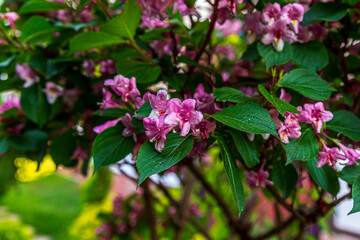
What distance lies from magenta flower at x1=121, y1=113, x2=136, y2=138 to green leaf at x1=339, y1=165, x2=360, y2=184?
0.30 m

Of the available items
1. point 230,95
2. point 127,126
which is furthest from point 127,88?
point 230,95

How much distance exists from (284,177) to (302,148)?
109mm

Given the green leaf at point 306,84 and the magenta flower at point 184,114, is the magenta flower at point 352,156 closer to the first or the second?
the green leaf at point 306,84

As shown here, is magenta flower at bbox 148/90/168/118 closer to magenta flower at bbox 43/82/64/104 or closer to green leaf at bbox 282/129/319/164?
green leaf at bbox 282/129/319/164

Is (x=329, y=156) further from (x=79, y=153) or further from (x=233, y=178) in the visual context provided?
(x=79, y=153)

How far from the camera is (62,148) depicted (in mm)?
714

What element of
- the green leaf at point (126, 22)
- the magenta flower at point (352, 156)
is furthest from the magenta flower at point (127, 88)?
the magenta flower at point (352, 156)

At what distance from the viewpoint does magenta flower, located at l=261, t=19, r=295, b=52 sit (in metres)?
0.47

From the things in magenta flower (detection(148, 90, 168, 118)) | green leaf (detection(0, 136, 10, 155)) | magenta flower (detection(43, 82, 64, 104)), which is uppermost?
magenta flower (detection(148, 90, 168, 118))

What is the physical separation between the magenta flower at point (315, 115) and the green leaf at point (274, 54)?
9 centimetres

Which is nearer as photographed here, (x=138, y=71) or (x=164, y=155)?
(x=164, y=155)

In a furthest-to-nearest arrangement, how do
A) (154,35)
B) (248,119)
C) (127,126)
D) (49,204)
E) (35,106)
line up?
(49,204) → (35,106) → (154,35) → (127,126) → (248,119)

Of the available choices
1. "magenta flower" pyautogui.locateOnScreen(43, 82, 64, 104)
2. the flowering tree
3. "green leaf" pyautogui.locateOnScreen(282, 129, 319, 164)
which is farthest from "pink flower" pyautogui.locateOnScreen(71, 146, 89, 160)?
"green leaf" pyautogui.locateOnScreen(282, 129, 319, 164)

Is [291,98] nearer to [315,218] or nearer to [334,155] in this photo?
[334,155]
